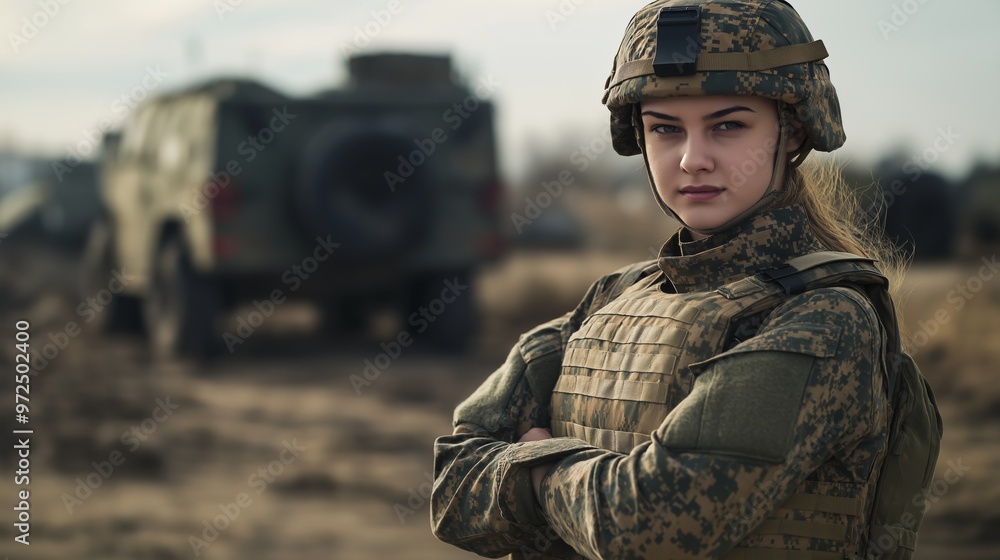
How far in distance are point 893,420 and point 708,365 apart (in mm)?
347

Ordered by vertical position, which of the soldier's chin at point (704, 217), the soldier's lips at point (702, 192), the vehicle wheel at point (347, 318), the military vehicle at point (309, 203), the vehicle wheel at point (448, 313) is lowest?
the vehicle wheel at point (347, 318)

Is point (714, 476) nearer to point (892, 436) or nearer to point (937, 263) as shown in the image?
point (892, 436)

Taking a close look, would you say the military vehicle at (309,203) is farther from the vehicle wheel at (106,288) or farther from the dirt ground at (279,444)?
the vehicle wheel at (106,288)

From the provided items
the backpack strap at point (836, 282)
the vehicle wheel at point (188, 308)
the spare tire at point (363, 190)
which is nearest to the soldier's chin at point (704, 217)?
the backpack strap at point (836, 282)

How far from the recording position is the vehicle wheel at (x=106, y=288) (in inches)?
452

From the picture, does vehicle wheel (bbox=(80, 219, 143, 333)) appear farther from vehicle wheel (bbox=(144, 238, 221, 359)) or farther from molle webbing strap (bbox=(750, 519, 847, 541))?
molle webbing strap (bbox=(750, 519, 847, 541))

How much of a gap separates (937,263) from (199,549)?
37.2 ft

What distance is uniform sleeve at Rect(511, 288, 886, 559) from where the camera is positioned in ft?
5.21

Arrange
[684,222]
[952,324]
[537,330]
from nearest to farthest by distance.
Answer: [684,222] → [537,330] → [952,324]

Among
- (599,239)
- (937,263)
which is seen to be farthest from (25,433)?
(599,239)

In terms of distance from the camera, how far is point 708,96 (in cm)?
182

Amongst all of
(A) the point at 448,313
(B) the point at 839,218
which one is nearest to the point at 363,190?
(A) the point at 448,313

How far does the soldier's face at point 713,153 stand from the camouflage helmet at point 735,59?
30 millimetres

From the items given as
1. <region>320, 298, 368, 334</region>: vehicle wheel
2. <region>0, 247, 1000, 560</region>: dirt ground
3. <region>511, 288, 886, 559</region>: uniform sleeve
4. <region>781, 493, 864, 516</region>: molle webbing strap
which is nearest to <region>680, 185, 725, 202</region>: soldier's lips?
<region>511, 288, 886, 559</region>: uniform sleeve
